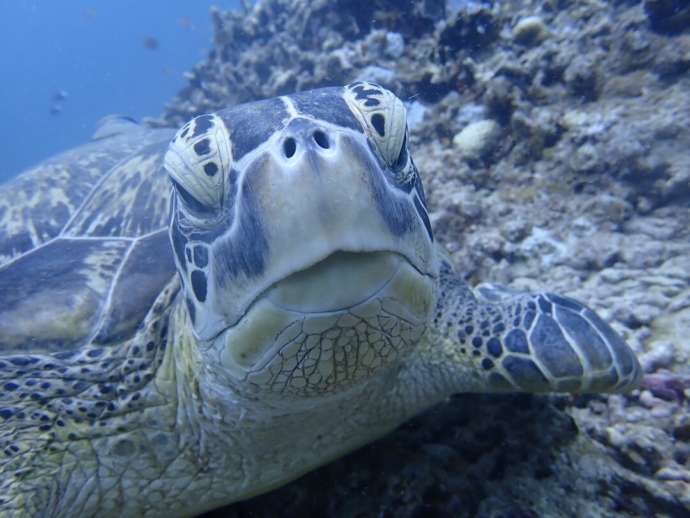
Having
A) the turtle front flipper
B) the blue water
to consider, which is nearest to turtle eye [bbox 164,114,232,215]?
the turtle front flipper

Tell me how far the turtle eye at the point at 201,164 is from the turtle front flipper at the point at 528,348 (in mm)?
1024

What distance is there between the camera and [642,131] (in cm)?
265

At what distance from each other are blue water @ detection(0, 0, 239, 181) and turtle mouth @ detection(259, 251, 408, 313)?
72.6m

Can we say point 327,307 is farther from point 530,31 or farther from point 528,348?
point 530,31

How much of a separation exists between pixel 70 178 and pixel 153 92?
71304mm

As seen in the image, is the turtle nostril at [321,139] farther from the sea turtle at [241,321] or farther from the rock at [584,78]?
the rock at [584,78]

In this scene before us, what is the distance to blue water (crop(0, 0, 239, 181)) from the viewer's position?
7262 centimetres

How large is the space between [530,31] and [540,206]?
5.38ft

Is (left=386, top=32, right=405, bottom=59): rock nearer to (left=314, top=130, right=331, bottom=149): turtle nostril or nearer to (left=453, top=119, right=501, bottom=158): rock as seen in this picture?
(left=453, top=119, right=501, bottom=158): rock

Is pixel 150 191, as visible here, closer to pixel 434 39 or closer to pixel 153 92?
pixel 434 39

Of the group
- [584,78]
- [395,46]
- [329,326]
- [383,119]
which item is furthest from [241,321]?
[395,46]

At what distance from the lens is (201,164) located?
111 cm

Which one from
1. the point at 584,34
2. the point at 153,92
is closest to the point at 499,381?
the point at 584,34

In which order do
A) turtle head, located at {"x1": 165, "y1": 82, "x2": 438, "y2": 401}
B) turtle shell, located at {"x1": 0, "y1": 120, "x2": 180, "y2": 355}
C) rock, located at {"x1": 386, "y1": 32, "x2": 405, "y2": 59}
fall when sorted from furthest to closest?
rock, located at {"x1": 386, "y1": 32, "x2": 405, "y2": 59} < turtle shell, located at {"x1": 0, "y1": 120, "x2": 180, "y2": 355} < turtle head, located at {"x1": 165, "y1": 82, "x2": 438, "y2": 401}
